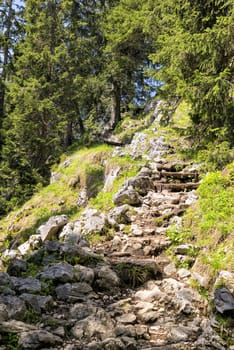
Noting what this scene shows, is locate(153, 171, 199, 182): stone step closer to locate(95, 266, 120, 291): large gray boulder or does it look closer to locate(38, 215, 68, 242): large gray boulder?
locate(38, 215, 68, 242): large gray boulder

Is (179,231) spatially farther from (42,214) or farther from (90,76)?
(90,76)

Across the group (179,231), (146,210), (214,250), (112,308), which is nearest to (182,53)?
(146,210)

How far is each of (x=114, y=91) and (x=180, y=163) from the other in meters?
9.15

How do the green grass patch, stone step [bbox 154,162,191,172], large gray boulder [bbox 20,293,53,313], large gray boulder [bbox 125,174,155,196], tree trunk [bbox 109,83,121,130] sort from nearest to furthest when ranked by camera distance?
large gray boulder [bbox 20,293,53,313], the green grass patch, large gray boulder [bbox 125,174,155,196], stone step [bbox 154,162,191,172], tree trunk [bbox 109,83,121,130]

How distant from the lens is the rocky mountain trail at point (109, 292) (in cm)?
372

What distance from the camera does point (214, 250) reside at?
5.53 metres

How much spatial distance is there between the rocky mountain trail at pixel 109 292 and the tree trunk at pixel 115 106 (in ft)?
36.3

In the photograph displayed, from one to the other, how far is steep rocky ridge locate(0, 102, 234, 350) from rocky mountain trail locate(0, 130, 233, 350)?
1 centimetres

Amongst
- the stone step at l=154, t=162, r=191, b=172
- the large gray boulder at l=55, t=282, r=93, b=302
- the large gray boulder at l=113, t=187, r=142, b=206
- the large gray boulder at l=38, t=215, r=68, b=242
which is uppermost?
the stone step at l=154, t=162, r=191, b=172

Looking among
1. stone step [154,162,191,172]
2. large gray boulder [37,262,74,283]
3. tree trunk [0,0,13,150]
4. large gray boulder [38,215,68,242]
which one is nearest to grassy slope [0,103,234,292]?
stone step [154,162,191,172]

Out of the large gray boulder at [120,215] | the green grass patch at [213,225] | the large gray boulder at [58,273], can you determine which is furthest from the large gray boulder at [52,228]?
the green grass patch at [213,225]

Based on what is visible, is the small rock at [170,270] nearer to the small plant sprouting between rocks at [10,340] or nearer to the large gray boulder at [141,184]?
the small plant sprouting between rocks at [10,340]

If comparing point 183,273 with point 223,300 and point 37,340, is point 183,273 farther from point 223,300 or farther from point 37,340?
point 37,340

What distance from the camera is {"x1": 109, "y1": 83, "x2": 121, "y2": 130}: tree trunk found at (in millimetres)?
18484
